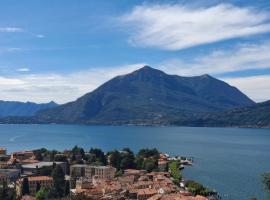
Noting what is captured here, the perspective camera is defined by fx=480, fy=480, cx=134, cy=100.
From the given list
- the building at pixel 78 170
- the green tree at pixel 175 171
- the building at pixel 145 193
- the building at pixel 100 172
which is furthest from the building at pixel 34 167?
the building at pixel 145 193

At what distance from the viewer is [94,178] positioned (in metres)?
53.6

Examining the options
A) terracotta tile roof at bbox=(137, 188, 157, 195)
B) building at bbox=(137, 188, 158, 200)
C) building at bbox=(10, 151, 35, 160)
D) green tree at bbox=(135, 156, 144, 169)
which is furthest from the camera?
building at bbox=(10, 151, 35, 160)

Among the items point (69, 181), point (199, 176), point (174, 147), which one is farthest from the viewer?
point (174, 147)

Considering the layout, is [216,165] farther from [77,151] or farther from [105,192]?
[105,192]

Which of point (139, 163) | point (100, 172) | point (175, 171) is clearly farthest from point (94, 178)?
point (175, 171)

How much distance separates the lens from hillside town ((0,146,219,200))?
42812 mm

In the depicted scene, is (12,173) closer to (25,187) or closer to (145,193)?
(25,187)

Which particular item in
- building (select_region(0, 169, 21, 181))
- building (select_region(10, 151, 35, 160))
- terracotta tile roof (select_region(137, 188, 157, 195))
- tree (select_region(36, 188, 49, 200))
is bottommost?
tree (select_region(36, 188, 49, 200))

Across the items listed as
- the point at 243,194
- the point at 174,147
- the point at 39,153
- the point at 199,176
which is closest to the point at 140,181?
the point at 243,194

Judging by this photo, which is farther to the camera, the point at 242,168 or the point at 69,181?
the point at 242,168

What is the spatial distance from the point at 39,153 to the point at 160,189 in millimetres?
31326

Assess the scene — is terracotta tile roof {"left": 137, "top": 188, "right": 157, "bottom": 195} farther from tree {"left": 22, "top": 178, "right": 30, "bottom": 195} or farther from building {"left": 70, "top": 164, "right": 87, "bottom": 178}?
building {"left": 70, "top": 164, "right": 87, "bottom": 178}

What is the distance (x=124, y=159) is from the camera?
2480 inches

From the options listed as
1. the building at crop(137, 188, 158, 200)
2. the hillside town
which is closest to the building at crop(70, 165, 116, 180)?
the hillside town
